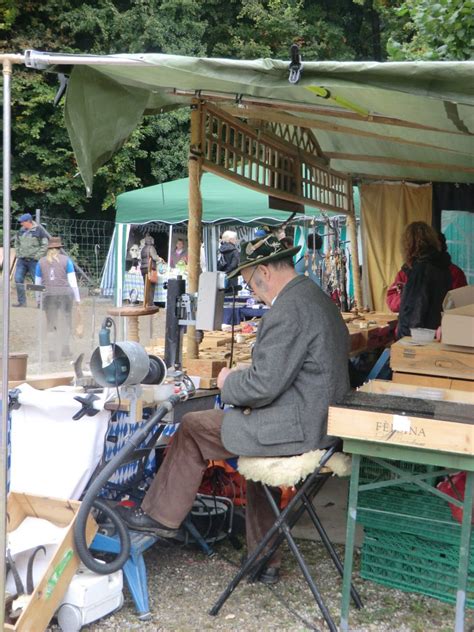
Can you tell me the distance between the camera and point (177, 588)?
3.40m

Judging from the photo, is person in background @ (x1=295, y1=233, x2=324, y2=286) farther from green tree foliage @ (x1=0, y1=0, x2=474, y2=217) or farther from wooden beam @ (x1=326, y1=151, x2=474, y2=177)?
green tree foliage @ (x1=0, y1=0, x2=474, y2=217)

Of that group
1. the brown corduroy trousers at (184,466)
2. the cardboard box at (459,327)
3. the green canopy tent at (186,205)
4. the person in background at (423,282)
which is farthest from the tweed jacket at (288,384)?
the green canopy tent at (186,205)

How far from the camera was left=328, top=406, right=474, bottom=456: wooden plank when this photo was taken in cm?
261

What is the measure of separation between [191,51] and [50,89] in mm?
3979

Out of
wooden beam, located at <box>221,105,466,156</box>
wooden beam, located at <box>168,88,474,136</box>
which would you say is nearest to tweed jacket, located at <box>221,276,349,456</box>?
wooden beam, located at <box>168,88,474,136</box>

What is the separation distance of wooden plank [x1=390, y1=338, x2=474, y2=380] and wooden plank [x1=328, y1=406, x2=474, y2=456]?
1.08m

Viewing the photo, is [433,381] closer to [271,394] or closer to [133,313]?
[271,394]

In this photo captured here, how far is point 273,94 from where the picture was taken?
342cm

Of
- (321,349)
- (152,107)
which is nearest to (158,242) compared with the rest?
(152,107)

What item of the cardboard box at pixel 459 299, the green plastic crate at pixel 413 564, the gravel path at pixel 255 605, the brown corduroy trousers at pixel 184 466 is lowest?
the gravel path at pixel 255 605

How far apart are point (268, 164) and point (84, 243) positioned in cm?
1198

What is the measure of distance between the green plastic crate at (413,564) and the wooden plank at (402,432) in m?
0.82

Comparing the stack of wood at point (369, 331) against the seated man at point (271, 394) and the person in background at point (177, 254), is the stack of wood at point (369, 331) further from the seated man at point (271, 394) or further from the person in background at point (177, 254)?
the person in background at point (177, 254)

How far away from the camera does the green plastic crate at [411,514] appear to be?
3225mm
